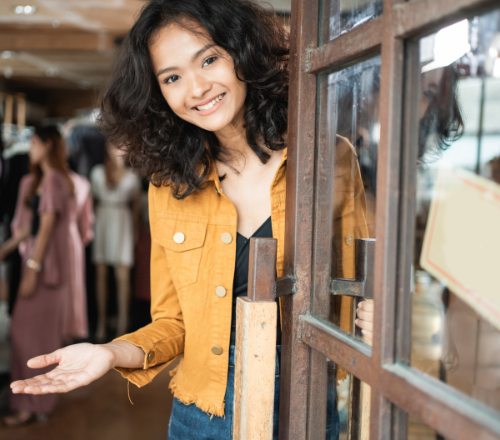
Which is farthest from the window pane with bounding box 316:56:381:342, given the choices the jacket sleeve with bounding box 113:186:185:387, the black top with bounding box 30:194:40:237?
the black top with bounding box 30:194:40:237

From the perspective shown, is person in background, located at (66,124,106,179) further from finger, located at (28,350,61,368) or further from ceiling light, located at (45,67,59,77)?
finger, located at (28,350,61,368)

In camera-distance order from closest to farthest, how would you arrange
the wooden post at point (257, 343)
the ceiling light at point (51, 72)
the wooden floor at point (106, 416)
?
the wooden post at point (257, 343) < the wooden floor at point (106, 416) < the ceiling light at point (51, 72)

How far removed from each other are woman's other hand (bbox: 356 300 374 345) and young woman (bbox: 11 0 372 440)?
35cm

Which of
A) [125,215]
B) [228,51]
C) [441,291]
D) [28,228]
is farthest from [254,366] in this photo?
[125,215]

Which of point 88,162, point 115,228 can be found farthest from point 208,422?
point 88,162

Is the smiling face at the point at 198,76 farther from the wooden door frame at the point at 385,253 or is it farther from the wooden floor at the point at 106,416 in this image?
the wooden floor at the point at 106,416

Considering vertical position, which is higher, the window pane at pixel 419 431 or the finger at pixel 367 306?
the finger at pixel 367 306

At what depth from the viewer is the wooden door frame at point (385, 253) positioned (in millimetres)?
451

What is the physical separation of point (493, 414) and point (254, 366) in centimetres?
35

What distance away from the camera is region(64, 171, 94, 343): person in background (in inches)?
136

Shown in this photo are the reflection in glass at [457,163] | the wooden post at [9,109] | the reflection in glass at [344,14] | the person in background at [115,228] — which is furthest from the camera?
the wooden post at [9,109]

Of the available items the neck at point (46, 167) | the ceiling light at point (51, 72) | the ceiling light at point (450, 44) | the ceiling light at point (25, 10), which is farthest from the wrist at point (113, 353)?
the ceiling light at point (51, 72)

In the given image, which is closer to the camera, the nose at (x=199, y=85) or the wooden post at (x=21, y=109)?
the nose at (x=199, y=85)

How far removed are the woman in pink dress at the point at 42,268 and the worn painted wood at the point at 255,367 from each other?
2.39m
